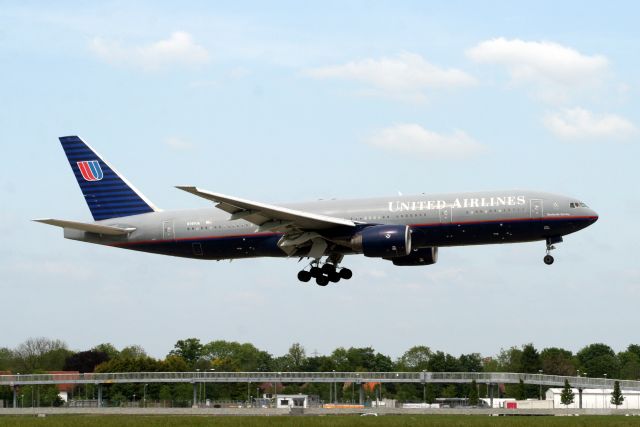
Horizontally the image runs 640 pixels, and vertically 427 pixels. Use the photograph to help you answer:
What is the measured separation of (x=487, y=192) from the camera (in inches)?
2311

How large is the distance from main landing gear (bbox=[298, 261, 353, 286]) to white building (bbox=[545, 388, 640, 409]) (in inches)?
2471

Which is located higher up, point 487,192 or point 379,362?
point 487,192

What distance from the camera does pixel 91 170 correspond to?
69.8 m

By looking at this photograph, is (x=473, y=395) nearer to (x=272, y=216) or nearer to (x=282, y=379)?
(x=282, y=379)

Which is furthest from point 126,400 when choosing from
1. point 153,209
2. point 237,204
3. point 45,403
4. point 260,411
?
point 237,204

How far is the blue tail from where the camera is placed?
67438mm

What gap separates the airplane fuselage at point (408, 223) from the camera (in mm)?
57719

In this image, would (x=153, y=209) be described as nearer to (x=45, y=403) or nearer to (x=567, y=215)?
(x=567, y=215)

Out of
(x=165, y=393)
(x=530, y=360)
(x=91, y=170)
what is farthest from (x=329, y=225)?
(x=530, y=360)

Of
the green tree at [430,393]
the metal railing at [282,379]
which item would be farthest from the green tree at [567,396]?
the green tree at [430,393]

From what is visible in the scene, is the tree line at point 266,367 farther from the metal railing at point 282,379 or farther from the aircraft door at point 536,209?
the aircraft door at point 536,209

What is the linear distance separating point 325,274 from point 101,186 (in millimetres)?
15897

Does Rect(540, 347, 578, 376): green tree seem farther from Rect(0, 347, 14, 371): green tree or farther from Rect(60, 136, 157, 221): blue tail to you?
Rect(60, 136, 157, 221): blue tail

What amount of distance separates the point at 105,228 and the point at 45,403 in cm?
6832
